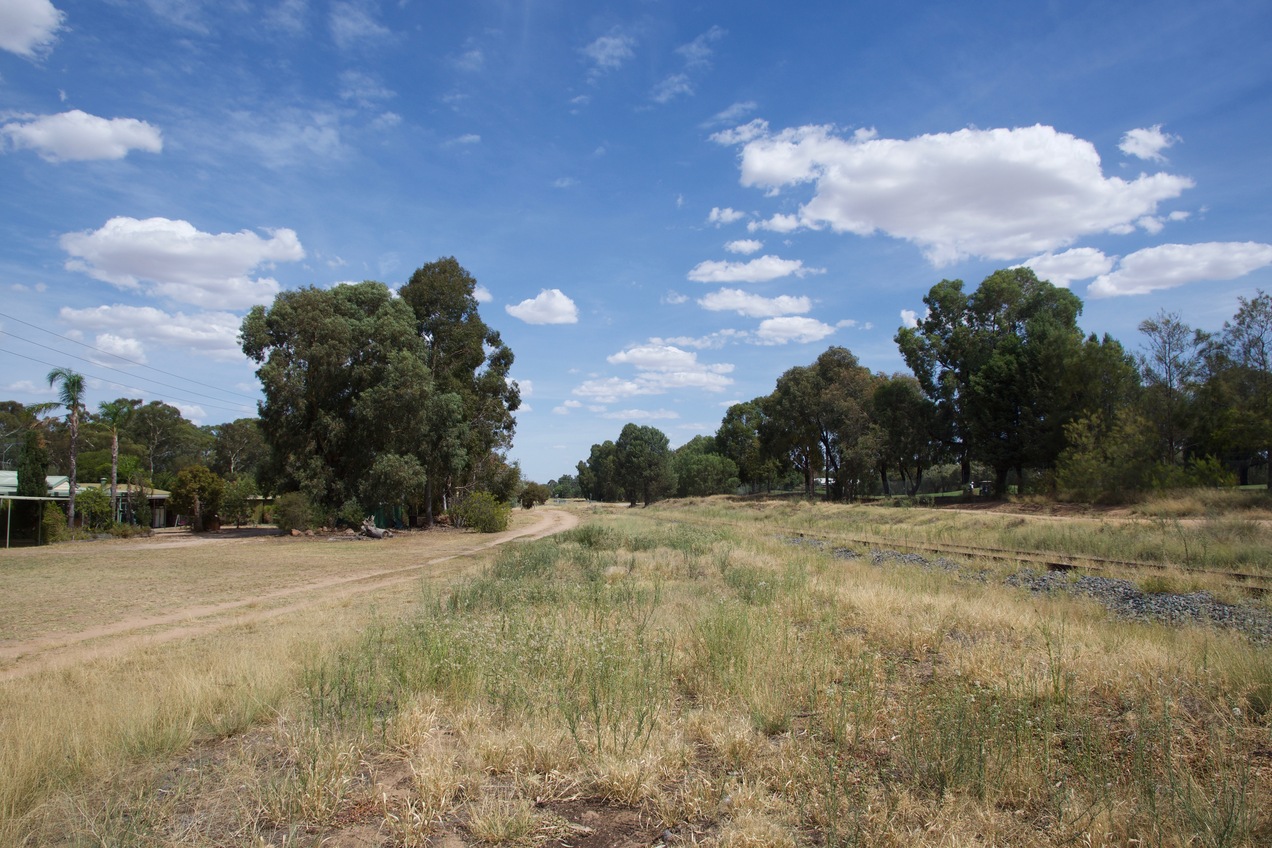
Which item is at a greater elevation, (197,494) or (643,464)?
(643,464)

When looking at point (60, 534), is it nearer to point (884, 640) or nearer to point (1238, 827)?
point (884, 640)

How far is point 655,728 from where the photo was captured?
4.98m

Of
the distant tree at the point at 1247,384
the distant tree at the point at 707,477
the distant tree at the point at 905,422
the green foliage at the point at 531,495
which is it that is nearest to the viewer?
the distant tree at the point at 1247,384

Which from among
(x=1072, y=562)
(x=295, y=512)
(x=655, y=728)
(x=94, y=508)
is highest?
(x=94, y=508)

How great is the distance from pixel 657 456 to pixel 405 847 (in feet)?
299

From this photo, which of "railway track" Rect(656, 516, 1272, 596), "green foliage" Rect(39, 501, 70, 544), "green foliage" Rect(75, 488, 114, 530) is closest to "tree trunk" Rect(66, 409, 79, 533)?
"green foliage" Rect(75, 488, 114, 530)

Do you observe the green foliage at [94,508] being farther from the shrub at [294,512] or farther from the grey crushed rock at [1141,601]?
the grey crushed rock at [1141,601]

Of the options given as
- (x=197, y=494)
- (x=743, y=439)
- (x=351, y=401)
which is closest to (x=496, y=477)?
(x=351, y=401)

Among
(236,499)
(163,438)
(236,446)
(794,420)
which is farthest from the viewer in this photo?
(163,438)

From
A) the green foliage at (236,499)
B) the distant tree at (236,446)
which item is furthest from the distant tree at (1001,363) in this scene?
the distant tree at (236,446)

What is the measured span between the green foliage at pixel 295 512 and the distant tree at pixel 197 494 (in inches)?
500

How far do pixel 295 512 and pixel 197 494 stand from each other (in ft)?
47.2

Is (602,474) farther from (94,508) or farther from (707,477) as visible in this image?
(94,508)

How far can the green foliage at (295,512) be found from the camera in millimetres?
34688
